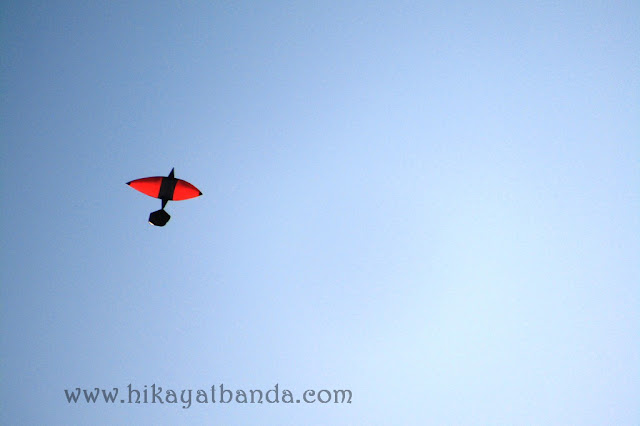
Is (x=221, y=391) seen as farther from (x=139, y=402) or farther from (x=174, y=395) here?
(x=139, y=402)

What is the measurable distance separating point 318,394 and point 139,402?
3428 mm

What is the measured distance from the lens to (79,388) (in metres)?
8.18

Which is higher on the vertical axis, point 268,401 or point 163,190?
point 163,190

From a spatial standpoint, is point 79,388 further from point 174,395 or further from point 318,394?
point 318,394

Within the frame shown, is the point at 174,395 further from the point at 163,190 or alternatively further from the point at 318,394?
the point at 163,190

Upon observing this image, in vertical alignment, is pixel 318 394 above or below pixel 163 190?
below

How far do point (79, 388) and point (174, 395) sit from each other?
1791 mm

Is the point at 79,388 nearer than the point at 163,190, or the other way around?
the point at 163,190

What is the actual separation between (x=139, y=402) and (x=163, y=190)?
4963mm

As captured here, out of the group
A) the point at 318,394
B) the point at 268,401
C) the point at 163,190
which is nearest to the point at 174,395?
the point at 268,401

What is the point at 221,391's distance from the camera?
8258mm

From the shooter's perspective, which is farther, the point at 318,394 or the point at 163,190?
the point at 318,394

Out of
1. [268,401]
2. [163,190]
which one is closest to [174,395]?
[268,401]

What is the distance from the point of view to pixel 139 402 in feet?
27.1
